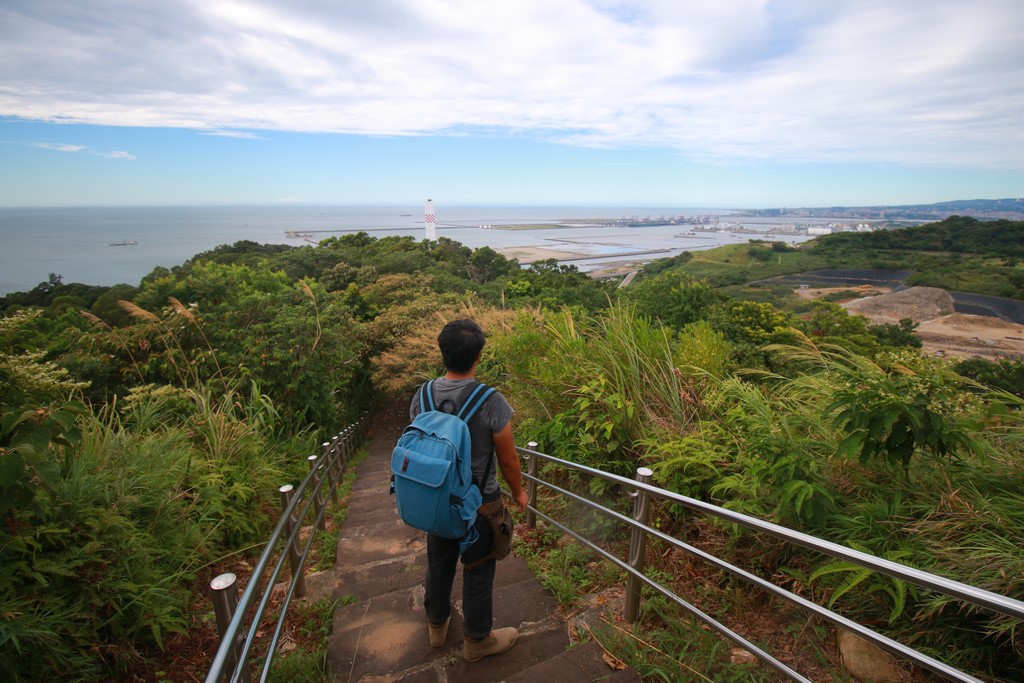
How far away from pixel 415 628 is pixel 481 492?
3.35ft

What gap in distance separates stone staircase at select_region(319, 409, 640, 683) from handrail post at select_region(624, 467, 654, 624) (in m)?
0.28

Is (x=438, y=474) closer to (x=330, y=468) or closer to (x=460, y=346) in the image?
(x=460, y=346)

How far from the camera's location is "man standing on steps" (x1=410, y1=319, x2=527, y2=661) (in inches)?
79.0

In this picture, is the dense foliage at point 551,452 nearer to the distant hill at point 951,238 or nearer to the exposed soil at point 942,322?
the exposed soil at point 942,322

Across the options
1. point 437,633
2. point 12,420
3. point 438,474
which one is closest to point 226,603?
point 438,474

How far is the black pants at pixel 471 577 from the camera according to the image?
212 centimetres

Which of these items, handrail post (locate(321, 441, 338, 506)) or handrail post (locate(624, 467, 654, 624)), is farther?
handrail post (locate(321, 441, 338, 506))

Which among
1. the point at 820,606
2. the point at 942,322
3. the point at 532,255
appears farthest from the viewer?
the point at 532,255

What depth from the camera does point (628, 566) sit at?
231 cm

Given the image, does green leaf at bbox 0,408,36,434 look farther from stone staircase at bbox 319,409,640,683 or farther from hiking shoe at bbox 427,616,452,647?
hiking shoe at bbox 427,616,452,647

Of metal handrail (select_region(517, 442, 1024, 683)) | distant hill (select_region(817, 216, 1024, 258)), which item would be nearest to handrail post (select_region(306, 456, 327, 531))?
metal handrail (select_region(517, 442, 1024, 683))

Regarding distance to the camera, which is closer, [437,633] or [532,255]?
[437,633]

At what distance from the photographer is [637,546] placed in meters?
2.29

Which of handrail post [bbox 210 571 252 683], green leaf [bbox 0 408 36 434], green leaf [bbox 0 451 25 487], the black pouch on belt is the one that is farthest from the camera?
the black pouch on belt
